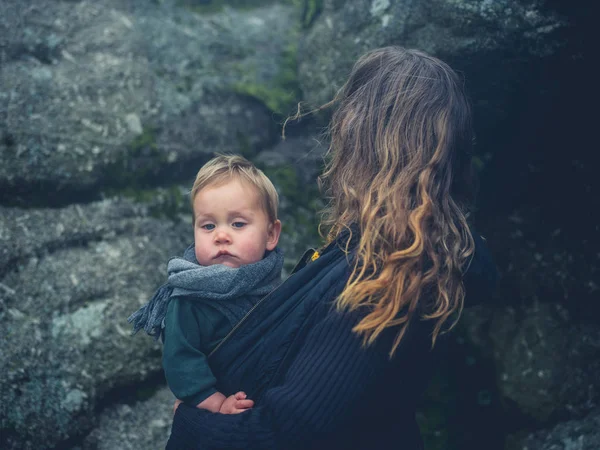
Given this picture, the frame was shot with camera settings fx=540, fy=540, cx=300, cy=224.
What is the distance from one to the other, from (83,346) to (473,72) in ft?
9.15

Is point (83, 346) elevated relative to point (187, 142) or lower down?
lower down

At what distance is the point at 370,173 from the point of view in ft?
7.50

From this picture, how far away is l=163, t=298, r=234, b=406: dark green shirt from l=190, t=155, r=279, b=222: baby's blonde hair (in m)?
0.58

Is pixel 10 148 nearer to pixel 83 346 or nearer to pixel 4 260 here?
pixel 4 260

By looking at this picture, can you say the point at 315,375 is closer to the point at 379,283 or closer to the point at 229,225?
the point at 379,283

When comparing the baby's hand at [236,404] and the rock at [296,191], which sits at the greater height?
the baby's hand at [236,404]

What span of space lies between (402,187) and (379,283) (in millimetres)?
420

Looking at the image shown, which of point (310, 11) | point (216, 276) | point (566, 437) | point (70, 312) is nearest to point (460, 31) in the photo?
point (310, 11)

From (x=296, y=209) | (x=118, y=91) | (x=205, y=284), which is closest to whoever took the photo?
(x=205, y=284)

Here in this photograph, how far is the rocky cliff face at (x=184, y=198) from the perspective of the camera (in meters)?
3.03

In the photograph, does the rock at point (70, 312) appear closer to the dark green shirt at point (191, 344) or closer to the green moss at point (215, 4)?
the dark green shirt at point (191, 344)

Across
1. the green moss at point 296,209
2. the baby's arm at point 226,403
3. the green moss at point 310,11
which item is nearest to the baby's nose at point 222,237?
the baby's arm at point 226,403

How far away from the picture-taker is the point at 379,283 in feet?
6.61

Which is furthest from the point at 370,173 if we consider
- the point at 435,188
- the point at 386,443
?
the point at 386,443
